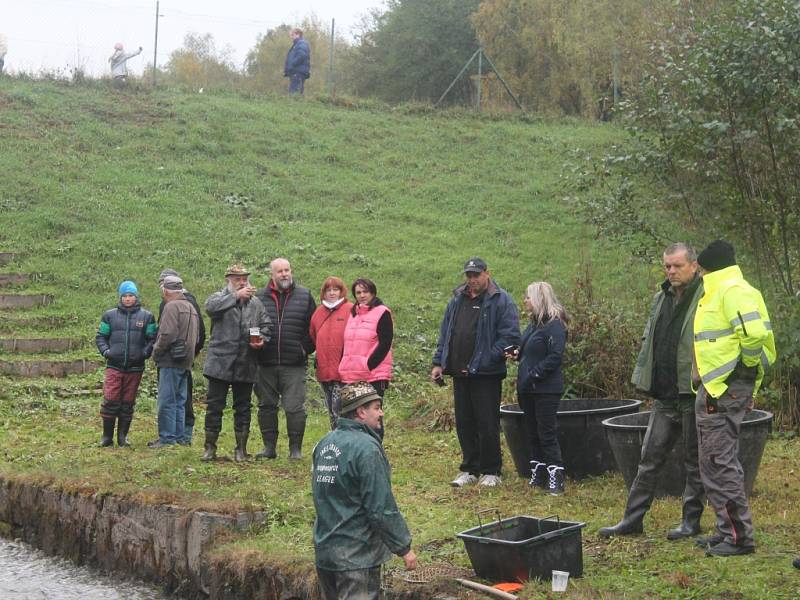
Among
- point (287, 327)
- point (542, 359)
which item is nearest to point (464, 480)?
point (542, 359)

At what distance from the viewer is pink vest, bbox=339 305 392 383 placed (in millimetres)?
9375

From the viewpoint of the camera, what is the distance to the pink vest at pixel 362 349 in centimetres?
938

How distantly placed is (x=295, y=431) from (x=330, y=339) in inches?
44.9

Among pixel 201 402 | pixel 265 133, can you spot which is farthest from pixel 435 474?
pixel 265 133

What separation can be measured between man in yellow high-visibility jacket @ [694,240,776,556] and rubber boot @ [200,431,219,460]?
5.09 metres

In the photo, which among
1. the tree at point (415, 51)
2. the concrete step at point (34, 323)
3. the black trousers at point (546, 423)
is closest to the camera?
the black trousers at point (546, 423)

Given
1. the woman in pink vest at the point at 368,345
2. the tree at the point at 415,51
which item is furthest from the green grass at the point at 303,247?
the tree at the point at 415,51

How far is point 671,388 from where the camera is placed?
23.0ft

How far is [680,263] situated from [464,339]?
2.55 m

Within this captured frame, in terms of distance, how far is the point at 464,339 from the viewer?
9.08 meters

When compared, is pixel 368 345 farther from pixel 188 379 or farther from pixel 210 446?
pixel 188 379

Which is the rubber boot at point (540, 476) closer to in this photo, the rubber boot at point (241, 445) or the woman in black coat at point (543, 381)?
the woman in black coat at point (543, 381)

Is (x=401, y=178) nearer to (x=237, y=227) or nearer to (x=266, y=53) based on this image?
(x=237, y=227)

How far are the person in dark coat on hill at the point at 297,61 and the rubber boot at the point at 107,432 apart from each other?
19980mm
